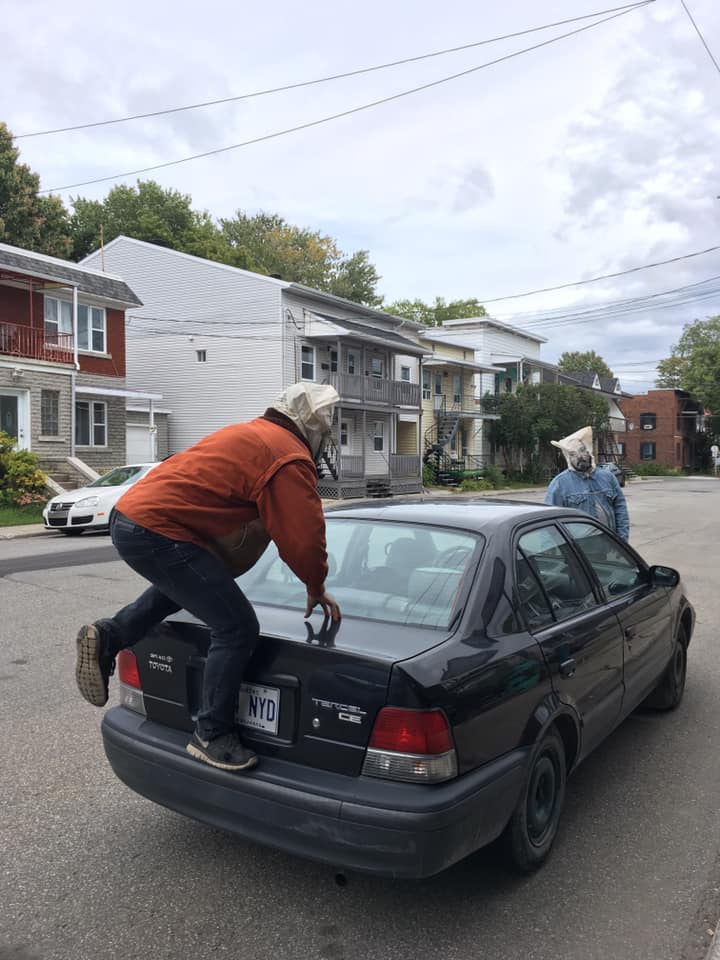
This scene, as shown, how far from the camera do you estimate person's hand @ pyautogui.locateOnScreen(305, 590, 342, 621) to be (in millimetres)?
3089

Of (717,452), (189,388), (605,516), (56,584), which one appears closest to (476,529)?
(605,516)

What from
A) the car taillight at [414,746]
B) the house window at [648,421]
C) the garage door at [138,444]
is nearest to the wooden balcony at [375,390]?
the garage door at [138,444]

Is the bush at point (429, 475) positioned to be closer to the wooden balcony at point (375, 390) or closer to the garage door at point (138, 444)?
the wooden balcony at point (375, 390)

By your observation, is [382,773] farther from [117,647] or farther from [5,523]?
[5,523]

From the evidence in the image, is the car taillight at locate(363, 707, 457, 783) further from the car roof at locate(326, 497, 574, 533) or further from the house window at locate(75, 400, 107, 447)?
the house window at locate(75, 400, 107, 447)

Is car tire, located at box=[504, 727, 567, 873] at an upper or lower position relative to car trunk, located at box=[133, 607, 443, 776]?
lower

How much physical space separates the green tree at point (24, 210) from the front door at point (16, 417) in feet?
56.3

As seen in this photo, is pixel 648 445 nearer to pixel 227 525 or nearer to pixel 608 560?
pixel 608 560

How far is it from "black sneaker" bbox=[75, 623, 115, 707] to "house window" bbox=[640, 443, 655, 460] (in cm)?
8019

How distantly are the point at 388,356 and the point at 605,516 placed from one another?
3203 cm

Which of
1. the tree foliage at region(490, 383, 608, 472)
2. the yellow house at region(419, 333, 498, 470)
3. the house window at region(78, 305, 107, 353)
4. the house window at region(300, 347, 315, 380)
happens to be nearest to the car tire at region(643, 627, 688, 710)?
the house window at region(78, 305, 107, 353)

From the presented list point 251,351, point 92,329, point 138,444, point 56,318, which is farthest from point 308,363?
point 56,318

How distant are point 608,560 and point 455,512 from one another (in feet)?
3.85

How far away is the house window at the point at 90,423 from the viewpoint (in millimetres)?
26906
